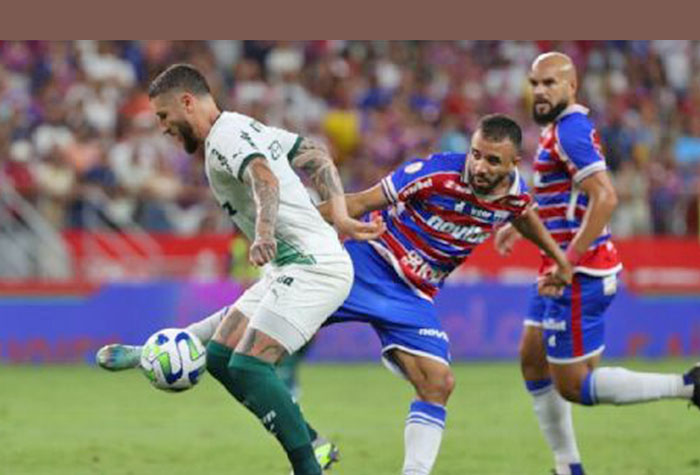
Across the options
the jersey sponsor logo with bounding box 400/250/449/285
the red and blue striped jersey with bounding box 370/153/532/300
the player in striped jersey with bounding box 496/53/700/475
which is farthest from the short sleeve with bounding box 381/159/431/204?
the player in striped jersey with bounding box 496/53/700/475

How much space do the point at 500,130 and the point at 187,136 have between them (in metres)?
1.69

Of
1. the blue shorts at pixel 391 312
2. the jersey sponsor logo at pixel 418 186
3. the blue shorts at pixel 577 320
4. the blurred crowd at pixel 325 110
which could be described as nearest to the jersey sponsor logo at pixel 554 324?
the blue shorts at pixel 577 320

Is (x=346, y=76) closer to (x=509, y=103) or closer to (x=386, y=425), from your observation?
(x=509, y=103)

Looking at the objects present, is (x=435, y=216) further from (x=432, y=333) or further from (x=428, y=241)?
(x=432, y=333)

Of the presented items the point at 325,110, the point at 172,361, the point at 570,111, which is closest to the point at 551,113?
the point at 570,111

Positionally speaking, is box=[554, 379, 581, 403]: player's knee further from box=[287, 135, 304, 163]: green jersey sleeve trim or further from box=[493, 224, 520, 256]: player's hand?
box=[287, 135, 304, 163]: green jersey sleeve trim

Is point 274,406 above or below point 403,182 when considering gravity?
below

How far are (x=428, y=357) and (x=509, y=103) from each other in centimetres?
1647

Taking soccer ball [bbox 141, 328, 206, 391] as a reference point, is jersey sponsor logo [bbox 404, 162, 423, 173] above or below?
above

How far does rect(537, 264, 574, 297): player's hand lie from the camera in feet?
28.9

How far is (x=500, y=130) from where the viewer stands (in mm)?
8297

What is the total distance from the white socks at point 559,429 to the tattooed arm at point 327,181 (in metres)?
1.99

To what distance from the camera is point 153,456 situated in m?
10.4

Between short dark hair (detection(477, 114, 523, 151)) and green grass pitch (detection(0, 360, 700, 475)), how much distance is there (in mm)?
2334
